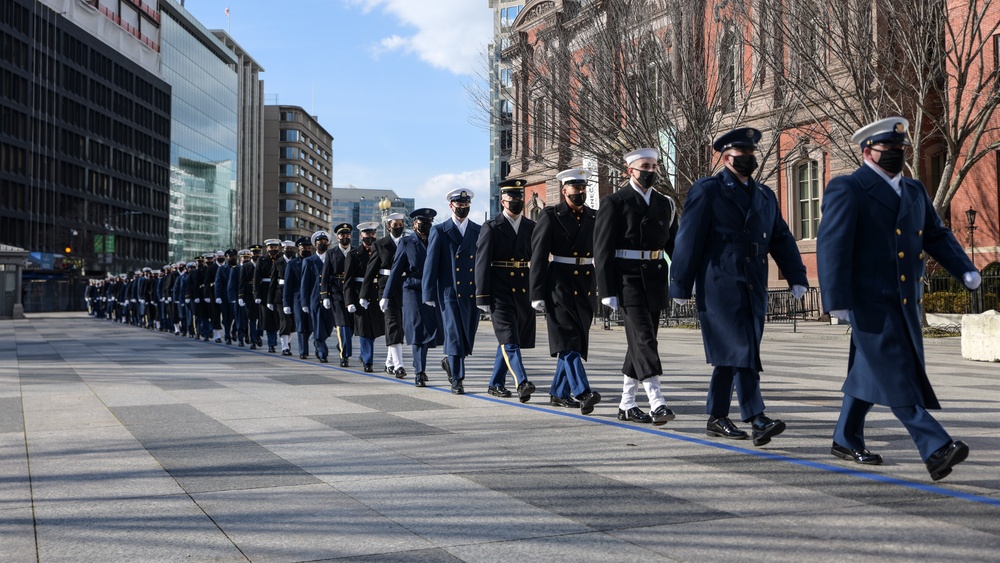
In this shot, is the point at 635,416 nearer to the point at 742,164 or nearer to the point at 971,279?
the point at 742,164

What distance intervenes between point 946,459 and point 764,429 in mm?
1443

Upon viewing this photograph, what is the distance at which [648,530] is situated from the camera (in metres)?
4.48

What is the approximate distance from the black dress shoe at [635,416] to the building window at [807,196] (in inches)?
1117

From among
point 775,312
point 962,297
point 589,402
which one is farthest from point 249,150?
point 589,402

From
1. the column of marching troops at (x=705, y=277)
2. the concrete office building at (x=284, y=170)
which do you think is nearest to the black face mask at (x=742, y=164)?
the column of marching troops at (x=705, y=277)

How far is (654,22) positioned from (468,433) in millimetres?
23425

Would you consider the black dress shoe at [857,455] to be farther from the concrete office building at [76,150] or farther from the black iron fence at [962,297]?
the concrete office building at [76,150]

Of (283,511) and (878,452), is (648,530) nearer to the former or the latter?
(283,511)

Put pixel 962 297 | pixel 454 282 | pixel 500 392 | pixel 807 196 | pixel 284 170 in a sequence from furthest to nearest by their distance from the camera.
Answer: pixel 284 170 → pixel 807 196 → pixel 962 297 → pixel 454 282 → pixel 500 392

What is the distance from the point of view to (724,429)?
700cm

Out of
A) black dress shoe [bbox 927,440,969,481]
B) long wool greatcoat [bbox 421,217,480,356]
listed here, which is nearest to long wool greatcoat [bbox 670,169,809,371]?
black dress shoe [bbox 927,440,969,481]

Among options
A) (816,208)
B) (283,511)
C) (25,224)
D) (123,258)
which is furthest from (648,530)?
(123,258)

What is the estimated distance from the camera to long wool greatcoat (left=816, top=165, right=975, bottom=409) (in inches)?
222

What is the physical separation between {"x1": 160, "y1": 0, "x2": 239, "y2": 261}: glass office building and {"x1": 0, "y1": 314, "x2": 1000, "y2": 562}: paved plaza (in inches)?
4355
